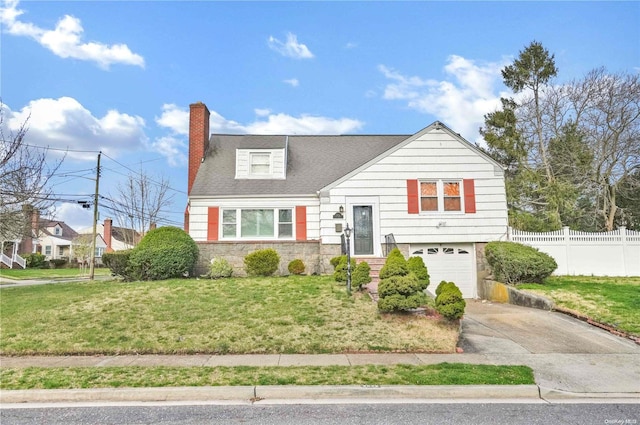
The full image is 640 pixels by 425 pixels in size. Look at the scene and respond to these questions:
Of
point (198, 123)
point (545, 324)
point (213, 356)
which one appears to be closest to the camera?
point (213, 356)

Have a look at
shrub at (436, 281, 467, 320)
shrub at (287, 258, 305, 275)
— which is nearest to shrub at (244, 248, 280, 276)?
shrub at (287, 258, 305, 275)

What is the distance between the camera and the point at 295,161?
18.6 m

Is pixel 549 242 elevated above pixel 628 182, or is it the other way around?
pixel 628 182

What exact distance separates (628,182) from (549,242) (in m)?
11.3

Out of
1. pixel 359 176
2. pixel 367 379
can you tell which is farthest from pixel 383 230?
pixel 367 379

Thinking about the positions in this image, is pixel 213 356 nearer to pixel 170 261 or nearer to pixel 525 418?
pixel 525 418

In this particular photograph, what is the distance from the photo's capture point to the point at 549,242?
15.6 metres

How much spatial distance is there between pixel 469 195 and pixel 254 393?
13.1 m

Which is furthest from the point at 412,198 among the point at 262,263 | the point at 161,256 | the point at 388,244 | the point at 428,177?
the point at 161,256

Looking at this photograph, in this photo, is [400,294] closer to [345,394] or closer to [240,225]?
[345,394]

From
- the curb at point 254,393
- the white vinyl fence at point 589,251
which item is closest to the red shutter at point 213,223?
the curb at point 254,393

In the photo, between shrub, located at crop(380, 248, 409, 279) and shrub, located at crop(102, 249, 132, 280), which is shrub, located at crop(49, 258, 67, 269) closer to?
shrub, located at crop(102, 249, 132, 280)

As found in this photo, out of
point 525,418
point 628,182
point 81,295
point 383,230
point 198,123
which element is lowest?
point 525,418

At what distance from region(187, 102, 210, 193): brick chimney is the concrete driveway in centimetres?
1323
